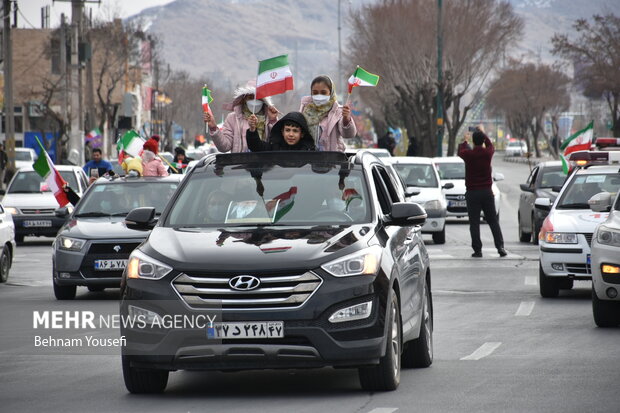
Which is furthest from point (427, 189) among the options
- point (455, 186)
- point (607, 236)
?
point (607, 236)

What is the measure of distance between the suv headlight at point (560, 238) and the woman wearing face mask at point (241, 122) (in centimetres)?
434

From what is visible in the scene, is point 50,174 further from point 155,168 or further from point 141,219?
point 141,219

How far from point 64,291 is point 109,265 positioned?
0.65m

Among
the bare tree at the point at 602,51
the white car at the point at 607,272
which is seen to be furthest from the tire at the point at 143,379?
the bare tree at the point at 602,51

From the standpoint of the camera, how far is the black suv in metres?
8.79

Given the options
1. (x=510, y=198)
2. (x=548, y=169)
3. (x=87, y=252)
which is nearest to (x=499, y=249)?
(x=548, y=169)

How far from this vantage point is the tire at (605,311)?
44.1 ft

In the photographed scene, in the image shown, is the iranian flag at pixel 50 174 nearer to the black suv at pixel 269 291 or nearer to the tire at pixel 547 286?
the tire at pixel 547 286

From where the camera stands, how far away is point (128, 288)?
29.8ft

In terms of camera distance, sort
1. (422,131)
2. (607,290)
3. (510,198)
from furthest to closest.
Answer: (422,131) → (510,198) → (607,290)

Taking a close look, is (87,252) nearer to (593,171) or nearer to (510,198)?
(593,171)

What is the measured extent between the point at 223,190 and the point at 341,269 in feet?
4.99

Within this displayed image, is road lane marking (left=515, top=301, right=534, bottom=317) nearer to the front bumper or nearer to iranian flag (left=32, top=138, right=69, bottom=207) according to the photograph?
the front bumper

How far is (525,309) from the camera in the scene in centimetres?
1573
